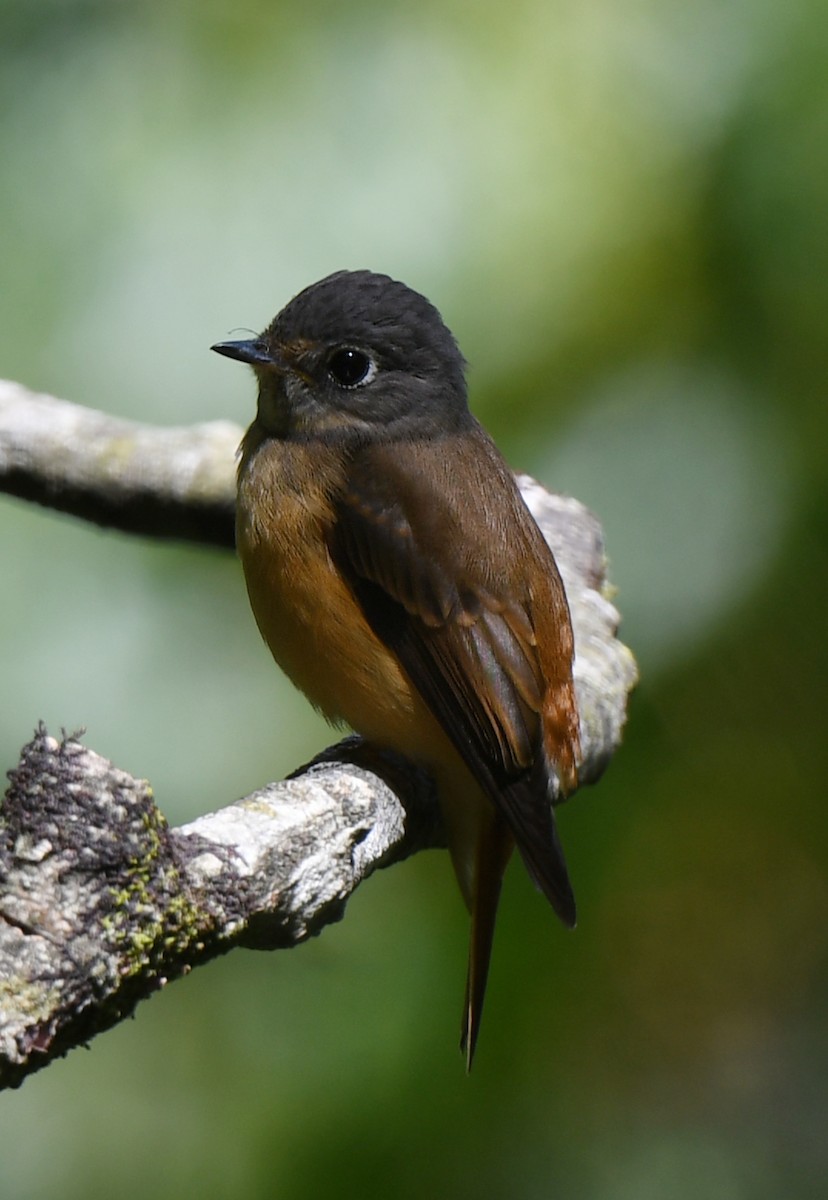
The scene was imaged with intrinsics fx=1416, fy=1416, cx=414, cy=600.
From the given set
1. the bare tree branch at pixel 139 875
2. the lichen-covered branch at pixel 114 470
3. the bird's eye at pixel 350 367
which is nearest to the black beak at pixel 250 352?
the bird's eye at pixel 350 367

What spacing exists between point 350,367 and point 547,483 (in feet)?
3.08

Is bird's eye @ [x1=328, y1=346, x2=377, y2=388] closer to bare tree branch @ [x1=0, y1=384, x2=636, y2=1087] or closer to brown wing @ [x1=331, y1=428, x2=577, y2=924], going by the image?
brown wing @ [x1=331, y1=428, x2=577, y2=924]

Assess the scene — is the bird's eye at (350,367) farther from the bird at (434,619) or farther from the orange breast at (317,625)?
the orange breast at (317,625)

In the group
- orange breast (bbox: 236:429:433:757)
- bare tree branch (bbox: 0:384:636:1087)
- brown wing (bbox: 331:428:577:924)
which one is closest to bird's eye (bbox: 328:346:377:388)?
brown wing (bbox: 331:428:577:924)

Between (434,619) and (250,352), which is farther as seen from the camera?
(250,352)

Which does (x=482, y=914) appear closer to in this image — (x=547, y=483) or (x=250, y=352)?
(x=250, y=352)

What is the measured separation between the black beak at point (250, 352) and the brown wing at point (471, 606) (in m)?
0.43

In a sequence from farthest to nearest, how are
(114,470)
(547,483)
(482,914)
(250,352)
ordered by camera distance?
(547,483), (114,470), (250,352), (482,914)

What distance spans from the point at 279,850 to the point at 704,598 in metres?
2.20

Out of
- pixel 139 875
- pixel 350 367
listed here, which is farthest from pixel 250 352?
pixel 139 875

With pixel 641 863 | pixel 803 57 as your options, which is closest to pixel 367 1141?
pixel 641 863

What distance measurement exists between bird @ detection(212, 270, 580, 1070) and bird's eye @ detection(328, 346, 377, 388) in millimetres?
163

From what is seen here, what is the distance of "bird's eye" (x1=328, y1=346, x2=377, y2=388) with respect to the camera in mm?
3771

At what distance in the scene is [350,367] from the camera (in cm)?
379
